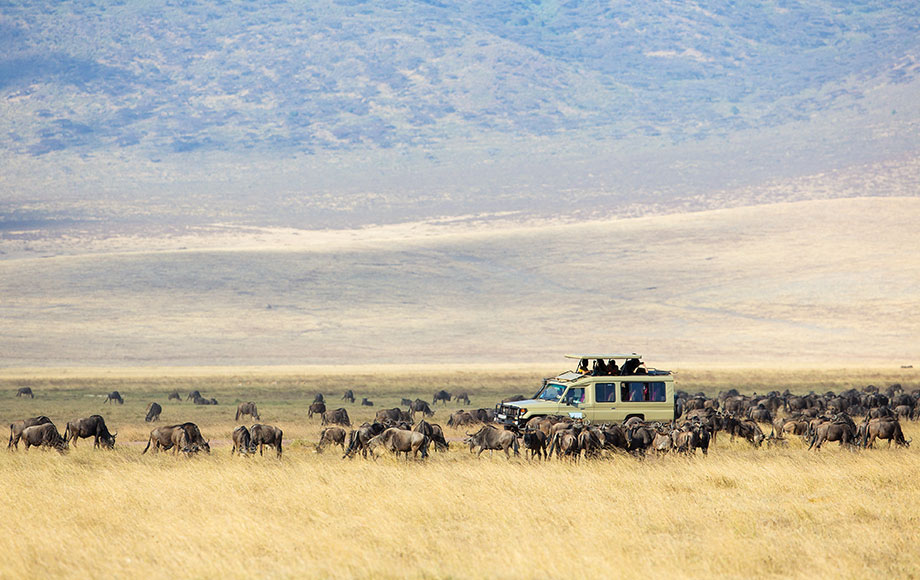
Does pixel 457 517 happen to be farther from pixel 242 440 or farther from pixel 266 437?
pixel 242 440

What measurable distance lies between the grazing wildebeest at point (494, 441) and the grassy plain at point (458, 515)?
0.43 m

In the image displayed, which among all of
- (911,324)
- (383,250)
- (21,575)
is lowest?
(21,575)

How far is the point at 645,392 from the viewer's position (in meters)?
25.3

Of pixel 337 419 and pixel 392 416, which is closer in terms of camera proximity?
pixel 392 416

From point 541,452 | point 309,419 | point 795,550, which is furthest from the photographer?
point 309,419

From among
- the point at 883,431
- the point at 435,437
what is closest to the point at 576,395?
the point at 435,437

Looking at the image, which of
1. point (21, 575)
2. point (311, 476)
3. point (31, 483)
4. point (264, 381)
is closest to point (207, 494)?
point (311, 476)

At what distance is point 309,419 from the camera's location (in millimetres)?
36312

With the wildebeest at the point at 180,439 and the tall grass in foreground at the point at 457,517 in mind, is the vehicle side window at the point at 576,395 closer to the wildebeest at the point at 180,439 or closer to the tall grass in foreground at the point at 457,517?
the tall grass in foreground at the point at 457,517

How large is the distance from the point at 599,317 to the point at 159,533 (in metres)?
90.6

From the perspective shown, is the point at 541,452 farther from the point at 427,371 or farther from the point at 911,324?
the point at 911,324

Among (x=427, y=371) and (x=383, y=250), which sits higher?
(x=383, y=250)

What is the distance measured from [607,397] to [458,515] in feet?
30.9

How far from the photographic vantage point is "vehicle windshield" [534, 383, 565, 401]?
25266mm
